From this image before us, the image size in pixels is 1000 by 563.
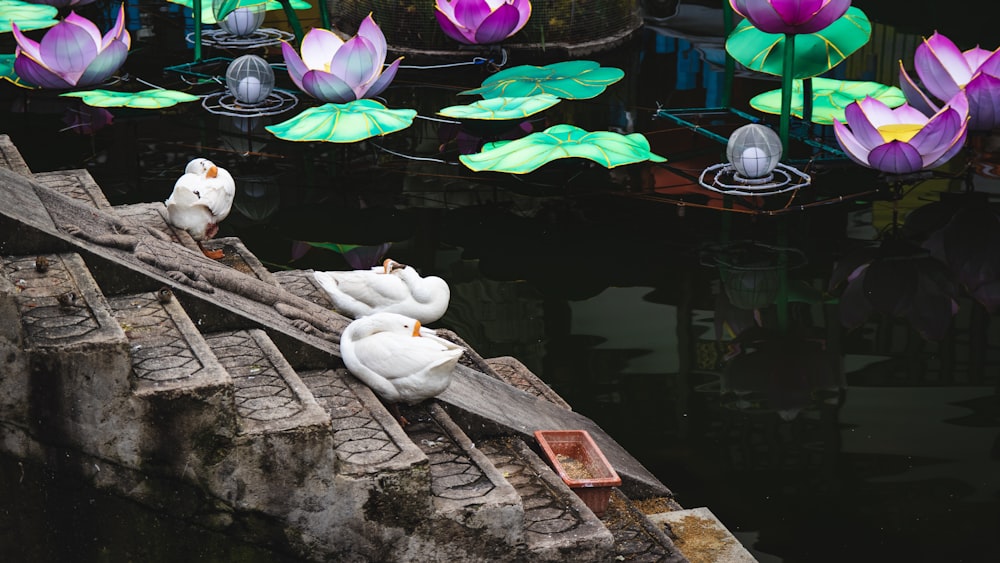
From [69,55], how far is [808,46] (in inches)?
194

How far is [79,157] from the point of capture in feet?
26.4

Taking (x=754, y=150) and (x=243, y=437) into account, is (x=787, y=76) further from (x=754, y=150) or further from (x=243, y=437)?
(x=243, y=437)

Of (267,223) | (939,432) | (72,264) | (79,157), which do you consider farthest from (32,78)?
(939,432)

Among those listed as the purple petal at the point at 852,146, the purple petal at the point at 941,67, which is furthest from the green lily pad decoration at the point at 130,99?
the purple petal at the point at 941,67

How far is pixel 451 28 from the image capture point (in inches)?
360

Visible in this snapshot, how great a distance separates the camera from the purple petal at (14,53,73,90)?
8.08 m

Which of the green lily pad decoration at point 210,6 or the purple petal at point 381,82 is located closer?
the purple petal at point 381,82

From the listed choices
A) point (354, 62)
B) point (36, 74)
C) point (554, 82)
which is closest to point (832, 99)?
point (554, 82)

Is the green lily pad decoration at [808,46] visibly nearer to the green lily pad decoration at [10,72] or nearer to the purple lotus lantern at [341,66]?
the purple lotus lantern at [341,66]

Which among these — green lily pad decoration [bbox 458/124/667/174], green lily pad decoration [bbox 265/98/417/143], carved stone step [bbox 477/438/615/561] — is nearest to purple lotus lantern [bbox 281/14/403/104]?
green lily pad decoration [bbox 265/98/417/143]

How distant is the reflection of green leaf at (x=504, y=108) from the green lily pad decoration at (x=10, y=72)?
304cm

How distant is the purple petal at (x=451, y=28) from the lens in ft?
29.9

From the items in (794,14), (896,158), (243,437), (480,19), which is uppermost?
(794,14)

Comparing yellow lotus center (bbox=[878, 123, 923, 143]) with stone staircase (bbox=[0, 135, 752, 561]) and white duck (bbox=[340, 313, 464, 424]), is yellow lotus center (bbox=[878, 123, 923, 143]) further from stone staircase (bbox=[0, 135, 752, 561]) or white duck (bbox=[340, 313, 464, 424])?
white duck (bbox=[340, 313, 464, 424])
